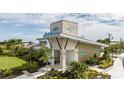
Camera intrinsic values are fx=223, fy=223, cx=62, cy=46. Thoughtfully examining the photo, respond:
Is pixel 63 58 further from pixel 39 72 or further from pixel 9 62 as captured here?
pixel 9 62

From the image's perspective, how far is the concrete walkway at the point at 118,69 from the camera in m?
5.77

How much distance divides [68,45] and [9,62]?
5.31 feet

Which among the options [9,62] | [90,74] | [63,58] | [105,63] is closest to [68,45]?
[63,58]

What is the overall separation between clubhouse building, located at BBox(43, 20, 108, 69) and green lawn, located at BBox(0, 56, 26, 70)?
3.08 feet

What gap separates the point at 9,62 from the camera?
19.3ft

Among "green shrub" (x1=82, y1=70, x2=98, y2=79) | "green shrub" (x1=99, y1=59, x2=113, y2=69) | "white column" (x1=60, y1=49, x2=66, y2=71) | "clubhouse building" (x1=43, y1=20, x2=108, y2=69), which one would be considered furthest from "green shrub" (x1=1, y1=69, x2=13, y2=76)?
"green shrub" (x1=99, y1=59, x2=113, y2=69)

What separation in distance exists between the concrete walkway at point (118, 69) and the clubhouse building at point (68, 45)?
53 cm

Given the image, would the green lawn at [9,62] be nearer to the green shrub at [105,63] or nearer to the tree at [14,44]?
the tree at [14,44]

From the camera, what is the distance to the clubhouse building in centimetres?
574
